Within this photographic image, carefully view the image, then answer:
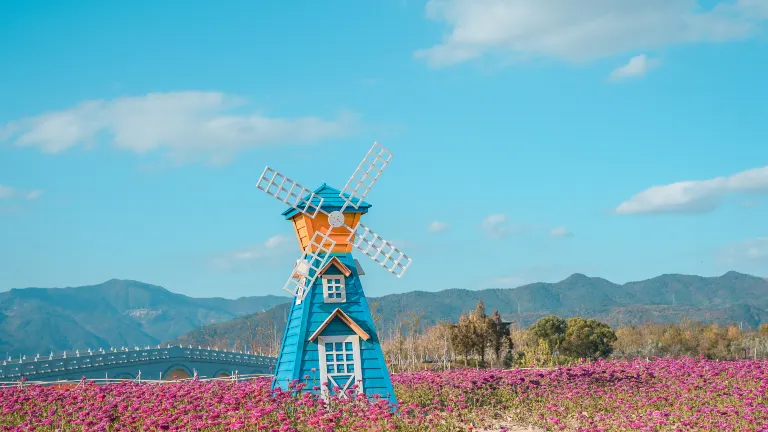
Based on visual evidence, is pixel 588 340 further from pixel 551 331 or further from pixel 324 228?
pixel 324 228

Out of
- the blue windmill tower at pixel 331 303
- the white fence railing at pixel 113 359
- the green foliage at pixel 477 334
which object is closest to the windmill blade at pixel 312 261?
the blue windmill tower at pixel 331 303

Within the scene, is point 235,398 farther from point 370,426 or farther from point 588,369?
point 588,369

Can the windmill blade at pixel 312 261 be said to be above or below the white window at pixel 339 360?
above

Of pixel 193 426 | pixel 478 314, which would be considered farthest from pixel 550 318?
pixel 193 426

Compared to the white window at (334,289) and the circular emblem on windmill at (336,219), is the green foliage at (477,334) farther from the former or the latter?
the circular emblem on windmill at (336,219)

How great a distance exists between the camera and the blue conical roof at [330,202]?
20047 mm

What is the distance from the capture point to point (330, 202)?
66.0 ft

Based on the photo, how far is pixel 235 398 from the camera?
543 inches

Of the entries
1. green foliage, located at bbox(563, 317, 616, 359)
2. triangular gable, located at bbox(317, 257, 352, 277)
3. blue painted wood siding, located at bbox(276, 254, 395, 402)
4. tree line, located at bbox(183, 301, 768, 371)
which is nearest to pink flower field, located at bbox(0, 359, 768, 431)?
blue painted wood siding, located at bbox(276, 254, 395, 402)

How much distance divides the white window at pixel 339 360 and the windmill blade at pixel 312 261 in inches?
50.5

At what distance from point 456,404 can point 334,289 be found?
12.2ft

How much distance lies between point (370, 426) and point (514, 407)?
680 centimetres

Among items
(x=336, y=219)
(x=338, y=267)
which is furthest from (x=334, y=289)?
(x=336, y=219)

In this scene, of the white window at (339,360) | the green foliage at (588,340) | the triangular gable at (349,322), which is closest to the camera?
the white window at (339,360)
